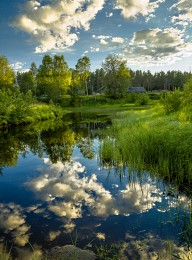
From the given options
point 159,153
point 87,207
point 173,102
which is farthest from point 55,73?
point 87,207

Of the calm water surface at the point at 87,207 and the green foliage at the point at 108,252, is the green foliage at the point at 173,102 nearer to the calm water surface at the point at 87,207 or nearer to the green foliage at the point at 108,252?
the calm water surface at the point at 87,207

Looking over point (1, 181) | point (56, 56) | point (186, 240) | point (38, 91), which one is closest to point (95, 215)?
point (186, 240)

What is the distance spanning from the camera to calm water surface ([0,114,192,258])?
5.82 meters

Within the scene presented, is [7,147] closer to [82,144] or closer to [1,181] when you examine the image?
[82,144]

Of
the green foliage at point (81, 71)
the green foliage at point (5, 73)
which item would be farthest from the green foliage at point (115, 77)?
the green foliage at point (5, 73)

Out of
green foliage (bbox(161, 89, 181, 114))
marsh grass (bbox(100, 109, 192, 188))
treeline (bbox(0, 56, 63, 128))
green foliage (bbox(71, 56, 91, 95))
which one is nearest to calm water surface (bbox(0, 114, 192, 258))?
marsh grass (bbox(100, 109, 192, 188))

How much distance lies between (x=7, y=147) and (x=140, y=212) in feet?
45.1

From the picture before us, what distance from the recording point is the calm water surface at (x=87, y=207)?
229 inches

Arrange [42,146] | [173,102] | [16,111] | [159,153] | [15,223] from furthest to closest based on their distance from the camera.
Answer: [16,111], [173,102], [42,146], [159,153], [15,223]

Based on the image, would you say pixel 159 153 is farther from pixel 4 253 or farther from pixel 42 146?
pixel 42 146

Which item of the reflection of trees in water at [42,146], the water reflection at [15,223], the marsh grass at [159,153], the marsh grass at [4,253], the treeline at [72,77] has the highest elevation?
the treeline at [72,77]

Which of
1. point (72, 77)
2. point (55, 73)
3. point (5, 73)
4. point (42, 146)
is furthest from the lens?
point (72, 77)

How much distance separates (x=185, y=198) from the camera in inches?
295

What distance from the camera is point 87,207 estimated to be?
7.52 metres
